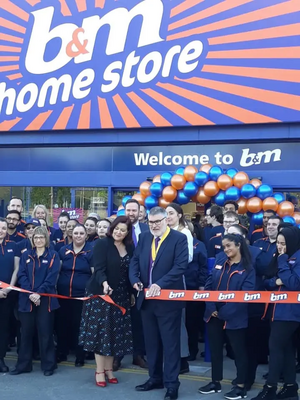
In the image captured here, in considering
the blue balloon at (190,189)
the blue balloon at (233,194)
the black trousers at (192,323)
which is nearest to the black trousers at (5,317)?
the black trousers at (192,323)

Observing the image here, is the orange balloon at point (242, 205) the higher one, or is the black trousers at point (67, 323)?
the orange balloon at point (242, 205)

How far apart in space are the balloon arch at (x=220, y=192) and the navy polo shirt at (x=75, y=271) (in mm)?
2248

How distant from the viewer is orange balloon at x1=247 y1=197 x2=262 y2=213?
8.25 m

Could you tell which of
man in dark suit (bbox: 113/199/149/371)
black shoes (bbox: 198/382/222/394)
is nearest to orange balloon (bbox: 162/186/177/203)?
man in dark suit (bbox: 113/199/149/371)

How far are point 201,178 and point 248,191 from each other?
2.59ft

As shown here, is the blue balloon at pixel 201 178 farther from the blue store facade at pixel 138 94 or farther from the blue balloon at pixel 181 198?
the blue store facade at pixel 138 94

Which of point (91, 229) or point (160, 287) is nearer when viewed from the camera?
point (160, 287)

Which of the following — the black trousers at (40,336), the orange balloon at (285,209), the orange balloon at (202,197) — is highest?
the orange balloon at (202,197)

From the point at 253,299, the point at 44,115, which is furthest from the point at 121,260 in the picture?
the point at 44,115

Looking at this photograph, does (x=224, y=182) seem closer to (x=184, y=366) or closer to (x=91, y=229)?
(x=91, y=229)

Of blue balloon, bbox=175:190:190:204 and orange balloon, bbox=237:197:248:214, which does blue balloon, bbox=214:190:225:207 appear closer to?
orange balloon, bbox=237:197:248:214

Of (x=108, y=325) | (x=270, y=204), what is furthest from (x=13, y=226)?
(x=270, y=204)

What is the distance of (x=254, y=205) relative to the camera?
824 centimetres

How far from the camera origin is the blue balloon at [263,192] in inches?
327
